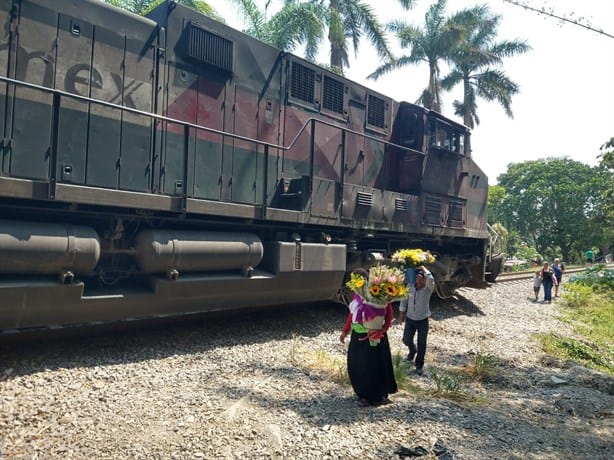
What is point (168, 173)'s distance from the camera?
5.91m

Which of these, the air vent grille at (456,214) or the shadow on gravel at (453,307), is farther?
the air vent grille at (456,214)

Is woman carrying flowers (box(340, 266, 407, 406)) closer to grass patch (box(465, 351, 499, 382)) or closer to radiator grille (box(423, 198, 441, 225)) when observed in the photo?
grass patch (box(465, 351, 499, 382))

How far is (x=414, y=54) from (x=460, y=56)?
2.89 m

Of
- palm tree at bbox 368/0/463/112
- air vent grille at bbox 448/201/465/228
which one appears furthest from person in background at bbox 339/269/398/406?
palm tree at bbox 368/0/463/112

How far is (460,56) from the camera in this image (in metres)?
28.2

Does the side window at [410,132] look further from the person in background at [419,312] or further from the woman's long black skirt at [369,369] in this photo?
the woman's long black skirt at [369,369]

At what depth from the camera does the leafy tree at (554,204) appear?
4047 centimetres

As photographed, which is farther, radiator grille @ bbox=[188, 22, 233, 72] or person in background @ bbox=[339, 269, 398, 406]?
radiator grille @ bbox=[188, 22, 233, 72]

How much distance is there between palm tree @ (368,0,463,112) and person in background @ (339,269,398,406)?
2460 cm

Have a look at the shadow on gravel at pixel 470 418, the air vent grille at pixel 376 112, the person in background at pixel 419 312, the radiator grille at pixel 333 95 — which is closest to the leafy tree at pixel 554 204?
the air vent grille at pixel 376 112

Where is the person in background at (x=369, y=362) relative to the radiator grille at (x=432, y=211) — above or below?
below

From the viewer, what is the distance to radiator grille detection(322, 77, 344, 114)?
26.7 feet

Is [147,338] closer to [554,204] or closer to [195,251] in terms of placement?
[195,251]

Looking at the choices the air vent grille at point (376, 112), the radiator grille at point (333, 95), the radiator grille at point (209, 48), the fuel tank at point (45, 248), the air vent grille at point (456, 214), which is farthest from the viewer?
the air vent grille at point (456, 214)
